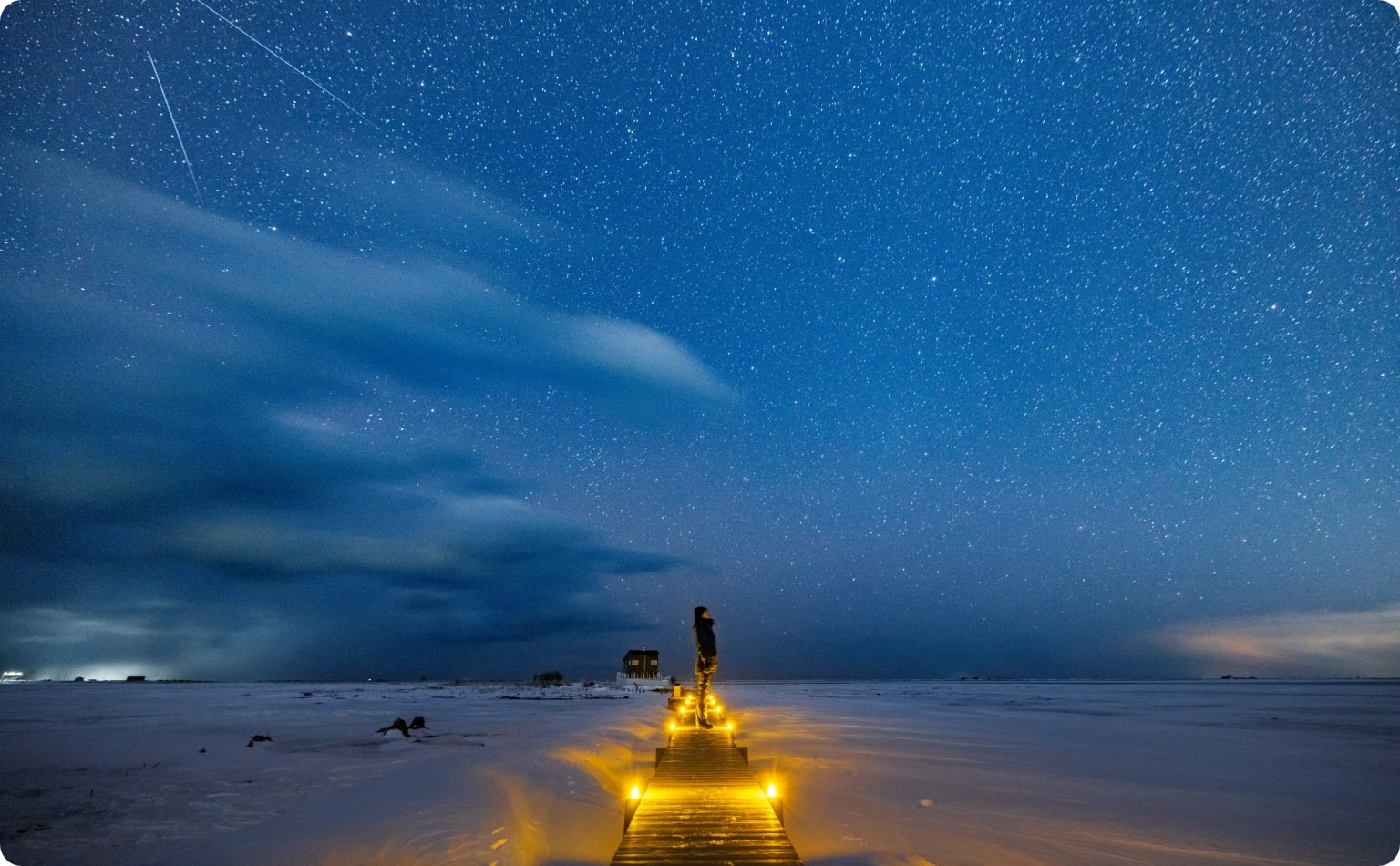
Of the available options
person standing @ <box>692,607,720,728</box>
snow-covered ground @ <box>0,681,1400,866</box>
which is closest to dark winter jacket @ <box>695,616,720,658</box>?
person standing @ <box>692,607,720,728</box>

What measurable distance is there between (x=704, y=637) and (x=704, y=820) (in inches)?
238

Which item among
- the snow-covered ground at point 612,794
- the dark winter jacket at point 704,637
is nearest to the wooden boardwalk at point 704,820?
the snow-covered ground at point 612,794

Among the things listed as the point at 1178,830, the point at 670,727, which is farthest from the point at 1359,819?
the point at 670,727

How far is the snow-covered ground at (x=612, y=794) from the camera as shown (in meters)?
12.7

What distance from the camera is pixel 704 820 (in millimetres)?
10148

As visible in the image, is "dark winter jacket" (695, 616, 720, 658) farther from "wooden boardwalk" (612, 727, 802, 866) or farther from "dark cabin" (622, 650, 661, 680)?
"dark cabin" (622, 650, 661, 680)

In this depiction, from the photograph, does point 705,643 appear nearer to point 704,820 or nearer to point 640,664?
point 704,820

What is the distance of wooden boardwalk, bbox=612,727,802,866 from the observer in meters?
8.68

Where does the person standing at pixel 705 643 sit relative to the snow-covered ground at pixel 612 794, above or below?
above

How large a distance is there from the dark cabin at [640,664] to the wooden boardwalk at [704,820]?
7315 cm

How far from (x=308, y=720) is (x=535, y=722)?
1261 centimetres

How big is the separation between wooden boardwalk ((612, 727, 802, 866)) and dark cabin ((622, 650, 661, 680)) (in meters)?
73.1

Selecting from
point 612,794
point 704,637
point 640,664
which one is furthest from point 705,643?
point 640,664

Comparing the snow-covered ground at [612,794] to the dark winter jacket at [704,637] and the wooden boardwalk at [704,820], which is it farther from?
the dark winter jacket at [704,637]
